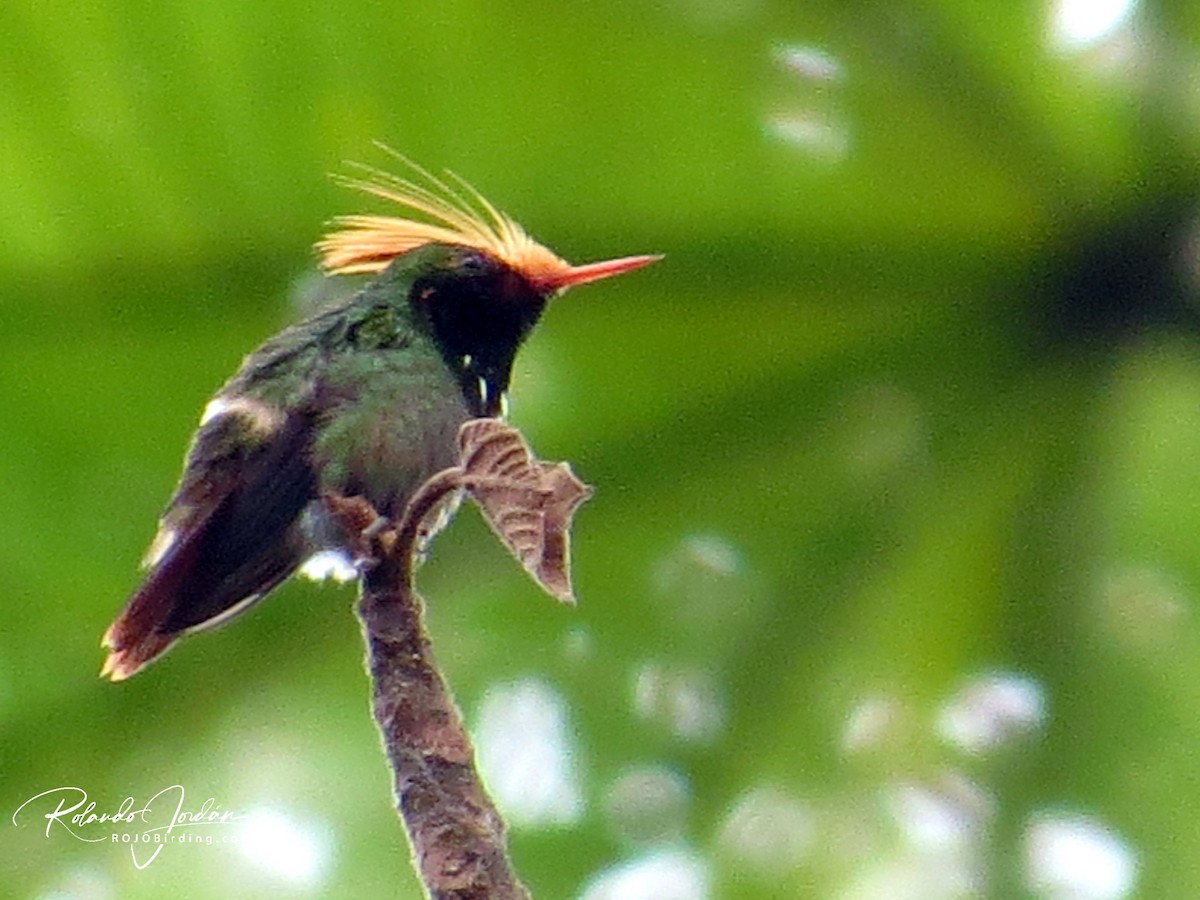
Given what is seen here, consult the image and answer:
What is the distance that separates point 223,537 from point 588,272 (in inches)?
16.1

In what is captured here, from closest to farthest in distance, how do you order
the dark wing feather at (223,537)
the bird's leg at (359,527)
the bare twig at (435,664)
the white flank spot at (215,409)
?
the bare twig at (435,664) < the bird's leg at (359,527) < the dark wing feather at (223,537) < the white flank spot at (215,409)

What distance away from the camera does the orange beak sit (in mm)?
1798

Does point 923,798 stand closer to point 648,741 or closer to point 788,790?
point 788,790

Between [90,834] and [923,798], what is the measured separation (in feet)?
2.55

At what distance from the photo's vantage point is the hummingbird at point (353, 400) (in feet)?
5.31

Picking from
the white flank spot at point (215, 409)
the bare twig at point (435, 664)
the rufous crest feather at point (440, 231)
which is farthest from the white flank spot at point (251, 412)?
the bare twig at point (435, 664)

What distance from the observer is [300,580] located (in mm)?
1911

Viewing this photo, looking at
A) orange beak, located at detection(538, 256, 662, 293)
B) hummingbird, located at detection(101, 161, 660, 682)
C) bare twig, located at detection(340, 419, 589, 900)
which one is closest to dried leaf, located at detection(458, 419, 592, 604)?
bare twig, located at detection(340, 419, 589, 900)

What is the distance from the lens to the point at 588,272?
1.80 m

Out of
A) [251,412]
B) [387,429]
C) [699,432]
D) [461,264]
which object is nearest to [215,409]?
[251,412]

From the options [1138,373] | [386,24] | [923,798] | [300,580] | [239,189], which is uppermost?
[386,24]

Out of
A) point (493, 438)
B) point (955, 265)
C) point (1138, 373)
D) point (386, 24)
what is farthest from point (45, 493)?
point (1138, 373)

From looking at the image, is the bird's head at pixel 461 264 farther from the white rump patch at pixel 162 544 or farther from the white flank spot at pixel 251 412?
the white rump patch at pixel 162 544

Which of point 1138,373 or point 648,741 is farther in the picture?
point 648,741
